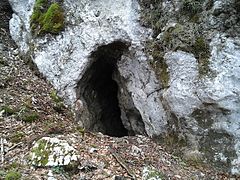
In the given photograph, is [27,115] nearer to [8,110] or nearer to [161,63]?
[8,110]

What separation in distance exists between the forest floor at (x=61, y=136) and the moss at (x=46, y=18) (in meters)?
0.99

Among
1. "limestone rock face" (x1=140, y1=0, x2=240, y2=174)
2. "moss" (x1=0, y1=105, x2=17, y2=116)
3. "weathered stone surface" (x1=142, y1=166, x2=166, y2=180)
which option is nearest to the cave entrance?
"limestone rock face" (x1=140, y1=0, x2=240, y2=174)

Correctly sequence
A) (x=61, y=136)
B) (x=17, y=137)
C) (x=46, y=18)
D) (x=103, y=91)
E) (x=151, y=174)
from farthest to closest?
(x=103, y=91), (x=46, y=18), (x=61, y=136), (x=17, y=137), (x=151, y=174)

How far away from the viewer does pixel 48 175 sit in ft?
14.2

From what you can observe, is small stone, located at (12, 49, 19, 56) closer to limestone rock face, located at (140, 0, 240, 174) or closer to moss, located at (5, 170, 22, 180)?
limestone rock face, located at (140, 0, 240, 174)

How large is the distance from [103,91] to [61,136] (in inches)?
119

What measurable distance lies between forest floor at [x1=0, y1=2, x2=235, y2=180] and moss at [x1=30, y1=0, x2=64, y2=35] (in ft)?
3.23

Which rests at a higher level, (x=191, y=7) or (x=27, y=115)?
(x=191, y=7)

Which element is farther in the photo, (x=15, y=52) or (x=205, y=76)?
(x=15, y=52)

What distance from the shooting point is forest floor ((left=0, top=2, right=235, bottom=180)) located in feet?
14.9

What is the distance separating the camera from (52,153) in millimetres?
4574

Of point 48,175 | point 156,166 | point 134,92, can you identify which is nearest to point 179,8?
point 134,92

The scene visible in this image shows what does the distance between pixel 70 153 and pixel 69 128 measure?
1.02 m

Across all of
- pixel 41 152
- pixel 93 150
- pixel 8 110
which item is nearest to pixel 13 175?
pixel 41 152
